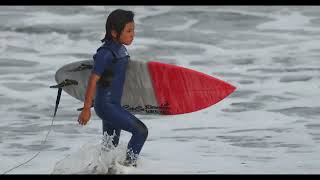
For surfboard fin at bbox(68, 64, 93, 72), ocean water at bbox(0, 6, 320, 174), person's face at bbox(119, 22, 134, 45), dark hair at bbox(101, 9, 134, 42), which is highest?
dark hair at bbox(101, 9, 134, 42)

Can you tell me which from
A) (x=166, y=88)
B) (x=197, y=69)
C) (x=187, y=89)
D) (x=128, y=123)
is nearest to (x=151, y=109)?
(x=166, y=88)

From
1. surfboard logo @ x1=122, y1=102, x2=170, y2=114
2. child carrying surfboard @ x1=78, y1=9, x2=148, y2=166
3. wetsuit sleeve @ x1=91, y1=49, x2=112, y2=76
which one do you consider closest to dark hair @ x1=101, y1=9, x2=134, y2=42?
child carrying surfboard @ x1=78, y1=9, x2=148, y2=166

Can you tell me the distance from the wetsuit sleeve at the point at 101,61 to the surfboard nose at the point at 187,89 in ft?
2.21

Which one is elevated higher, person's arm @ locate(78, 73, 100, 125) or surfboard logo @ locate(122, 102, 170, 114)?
person's arm @ locate(78, 73, 100, 125)

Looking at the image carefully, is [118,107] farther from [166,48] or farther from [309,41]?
[309,41]

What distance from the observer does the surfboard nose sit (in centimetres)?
653

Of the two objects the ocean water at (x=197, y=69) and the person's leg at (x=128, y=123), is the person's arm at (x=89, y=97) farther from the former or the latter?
the ocean water at (x=197, y=69)

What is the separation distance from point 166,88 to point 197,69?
5.97m

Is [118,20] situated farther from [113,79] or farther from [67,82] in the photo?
[67,82]

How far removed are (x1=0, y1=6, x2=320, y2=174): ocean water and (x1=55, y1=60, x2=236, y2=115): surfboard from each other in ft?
1.29

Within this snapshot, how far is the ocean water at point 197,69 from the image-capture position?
277 inches

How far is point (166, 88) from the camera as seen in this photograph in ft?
21.5

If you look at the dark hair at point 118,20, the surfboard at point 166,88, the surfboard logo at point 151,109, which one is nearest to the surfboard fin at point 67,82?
the surfboard at point 166,88

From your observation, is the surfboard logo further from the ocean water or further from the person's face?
the person's face
